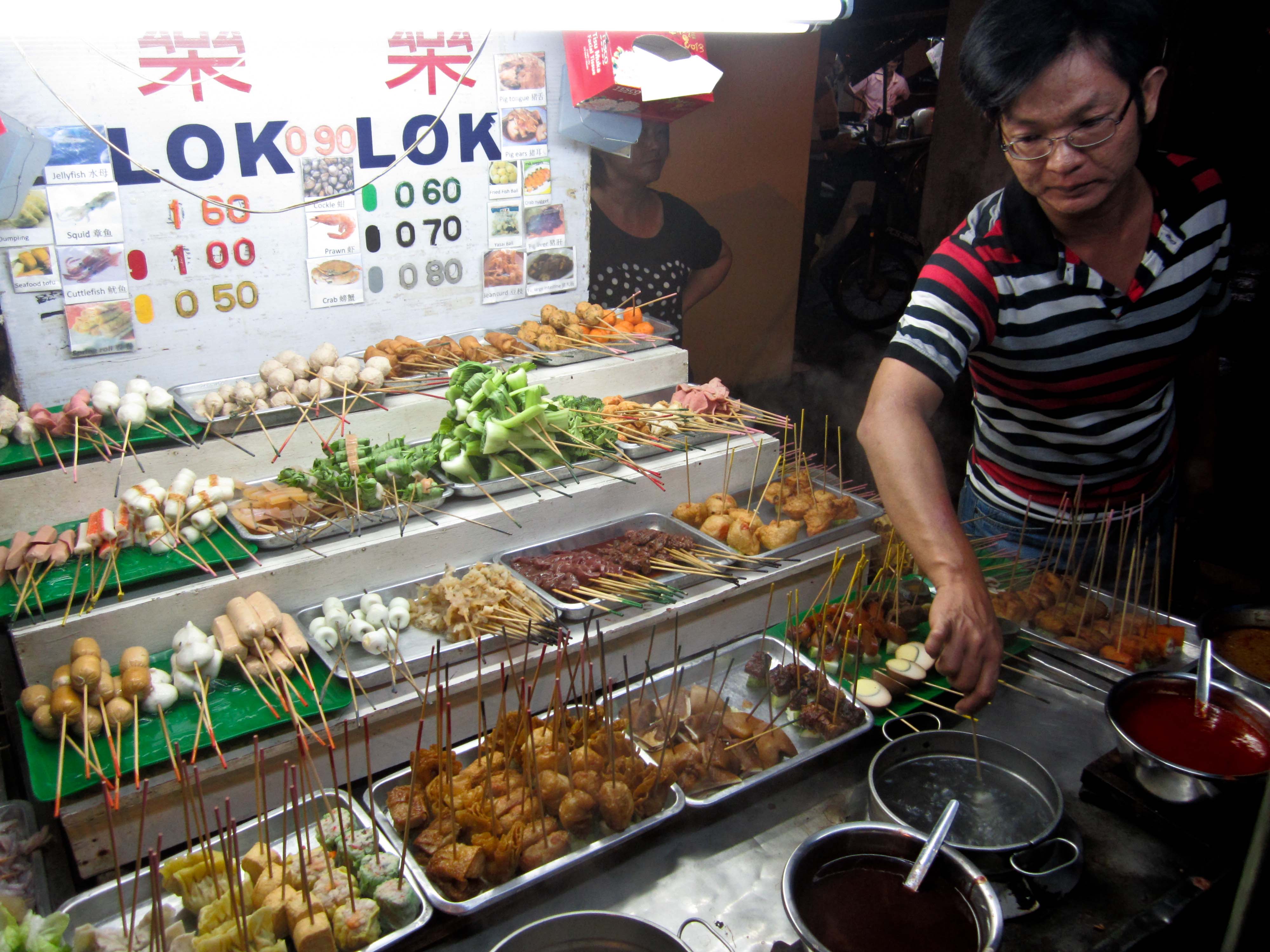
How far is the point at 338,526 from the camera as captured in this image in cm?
337

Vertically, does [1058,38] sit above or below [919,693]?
above

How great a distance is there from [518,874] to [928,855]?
958 mm

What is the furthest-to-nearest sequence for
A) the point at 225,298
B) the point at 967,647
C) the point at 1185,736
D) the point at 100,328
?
the point at 225,298 < the point at 100,328 < the point at 1185,736 < the point at 967,647

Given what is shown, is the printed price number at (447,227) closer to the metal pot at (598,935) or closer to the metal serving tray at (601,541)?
the metal serving tray at (601,541)

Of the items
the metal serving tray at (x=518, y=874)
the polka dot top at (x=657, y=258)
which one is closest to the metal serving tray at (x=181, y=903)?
the metal serving tray at (x=518, y=874)

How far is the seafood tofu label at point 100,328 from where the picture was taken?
3773mm

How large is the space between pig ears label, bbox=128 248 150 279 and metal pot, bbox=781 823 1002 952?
3743mm

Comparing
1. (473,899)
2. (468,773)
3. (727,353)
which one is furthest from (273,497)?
(727,353)

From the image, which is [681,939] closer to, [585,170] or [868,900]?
[868,900]

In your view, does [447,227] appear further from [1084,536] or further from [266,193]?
[1084,536]

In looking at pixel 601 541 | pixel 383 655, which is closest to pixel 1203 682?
pixel 601 541

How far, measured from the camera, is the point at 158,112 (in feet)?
12.2

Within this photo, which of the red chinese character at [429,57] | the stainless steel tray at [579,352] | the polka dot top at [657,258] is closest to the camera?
the red chinese character at [429,57]

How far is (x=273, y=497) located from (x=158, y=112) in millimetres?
1824
